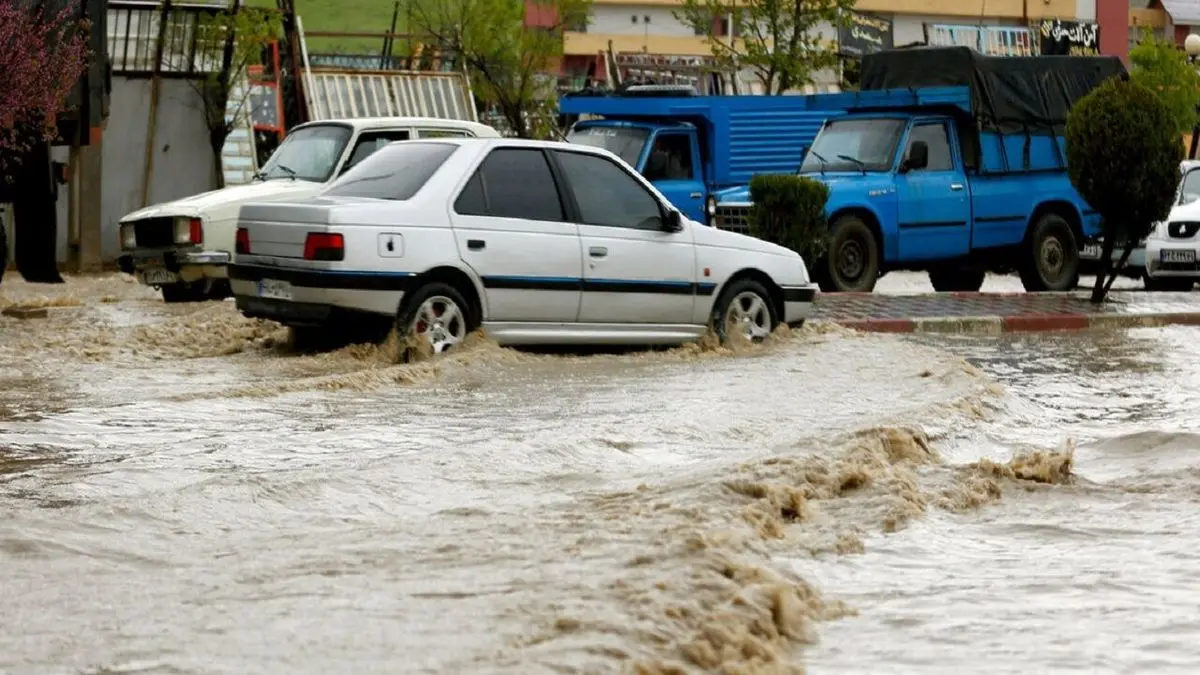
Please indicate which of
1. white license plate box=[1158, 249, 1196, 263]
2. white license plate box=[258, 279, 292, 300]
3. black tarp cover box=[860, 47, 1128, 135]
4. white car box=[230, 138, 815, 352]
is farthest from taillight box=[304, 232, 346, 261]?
white license plate box=[1158, 249, 1196, 263]

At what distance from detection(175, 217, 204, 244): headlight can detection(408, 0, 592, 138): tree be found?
19.1 m

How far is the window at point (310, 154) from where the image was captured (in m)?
17.2

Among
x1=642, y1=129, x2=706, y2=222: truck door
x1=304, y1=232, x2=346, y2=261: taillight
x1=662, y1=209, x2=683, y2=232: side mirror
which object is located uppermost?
x1=642, y1=129, x2=706, y2=222: truck door

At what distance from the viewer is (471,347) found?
12.2 m

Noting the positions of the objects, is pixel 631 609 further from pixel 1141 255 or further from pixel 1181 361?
pixel 1141 255

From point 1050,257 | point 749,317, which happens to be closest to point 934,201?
point 1050,257

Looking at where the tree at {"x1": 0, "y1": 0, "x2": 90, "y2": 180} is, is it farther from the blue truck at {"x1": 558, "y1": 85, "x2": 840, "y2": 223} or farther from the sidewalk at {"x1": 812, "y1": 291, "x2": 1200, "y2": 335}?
the blue truck at {"x1": 558, "y1": 85, "x2": 840, "y2": 223}

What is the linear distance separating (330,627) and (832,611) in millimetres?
1408

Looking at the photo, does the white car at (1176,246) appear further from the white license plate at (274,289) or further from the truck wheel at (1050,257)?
the white license plate at (274,289)

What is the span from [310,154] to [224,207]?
1047 mm

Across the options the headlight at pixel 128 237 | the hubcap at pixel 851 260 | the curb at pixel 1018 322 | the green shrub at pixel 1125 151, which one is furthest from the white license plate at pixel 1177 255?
the headlight at pixel 128 237

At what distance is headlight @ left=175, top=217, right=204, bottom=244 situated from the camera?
16.8 metres

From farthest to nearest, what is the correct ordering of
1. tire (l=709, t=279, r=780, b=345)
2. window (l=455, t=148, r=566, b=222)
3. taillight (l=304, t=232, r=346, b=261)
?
tire (l=709, t=279, r=780, b=345) < window (l=455, t=148, r=566, b=222) < taillight (l=304, t=232, r=346, b=261)

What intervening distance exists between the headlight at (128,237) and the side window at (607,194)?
5673mm
